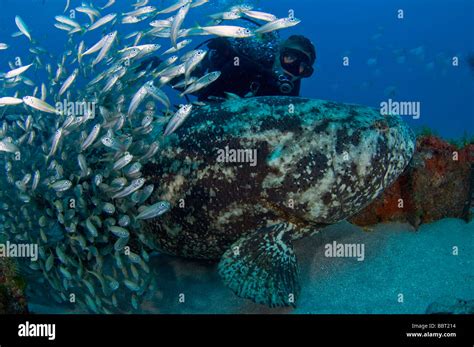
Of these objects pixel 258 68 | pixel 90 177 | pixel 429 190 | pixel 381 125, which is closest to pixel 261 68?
pixel 258 68

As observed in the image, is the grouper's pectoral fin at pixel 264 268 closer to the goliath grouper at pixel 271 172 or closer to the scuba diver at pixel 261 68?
the goliath grouper at pixel 271 172

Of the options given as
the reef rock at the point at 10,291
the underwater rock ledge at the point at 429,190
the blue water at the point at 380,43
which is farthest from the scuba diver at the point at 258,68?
the blue water at the point at 380,43

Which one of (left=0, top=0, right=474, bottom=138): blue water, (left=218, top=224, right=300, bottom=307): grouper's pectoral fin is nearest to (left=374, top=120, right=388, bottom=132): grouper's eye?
(left=218, top=224, right=300, bottom=307): grouper's pectoral fin

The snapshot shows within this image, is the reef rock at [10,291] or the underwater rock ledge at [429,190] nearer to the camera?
the reef rock at [10,291]

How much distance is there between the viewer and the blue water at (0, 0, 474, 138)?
61513 millimetres

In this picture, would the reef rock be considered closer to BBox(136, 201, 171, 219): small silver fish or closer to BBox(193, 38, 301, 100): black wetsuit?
BBox(136, 201, 171, 219): small silver fish

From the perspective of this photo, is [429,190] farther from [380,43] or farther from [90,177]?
[380,43]

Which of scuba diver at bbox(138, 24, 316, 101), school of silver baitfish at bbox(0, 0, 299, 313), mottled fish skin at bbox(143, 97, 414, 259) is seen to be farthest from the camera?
scuba diver at bbox(138, 24, 316, 101)

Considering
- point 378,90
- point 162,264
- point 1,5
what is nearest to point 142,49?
point 162,264

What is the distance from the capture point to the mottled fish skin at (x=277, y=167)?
4160mm

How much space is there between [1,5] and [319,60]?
192 ft

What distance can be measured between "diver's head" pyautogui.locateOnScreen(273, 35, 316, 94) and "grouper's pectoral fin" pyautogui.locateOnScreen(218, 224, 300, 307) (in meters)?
3.33

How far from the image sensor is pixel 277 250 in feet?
13.3

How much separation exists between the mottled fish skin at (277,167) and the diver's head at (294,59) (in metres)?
2.54
